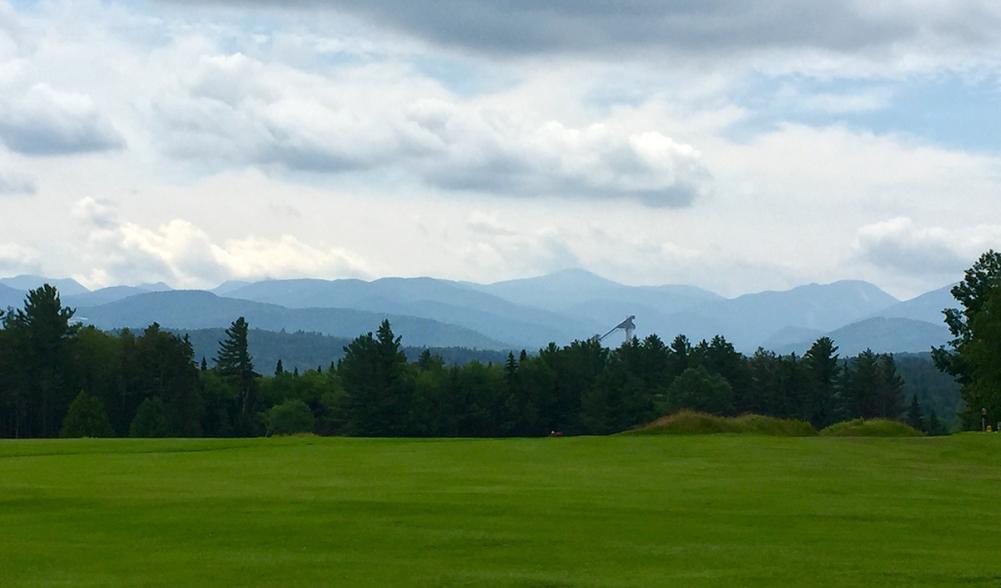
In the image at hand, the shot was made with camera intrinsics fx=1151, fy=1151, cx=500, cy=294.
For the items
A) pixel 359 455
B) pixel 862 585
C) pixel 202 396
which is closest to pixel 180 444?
pixel 359 455

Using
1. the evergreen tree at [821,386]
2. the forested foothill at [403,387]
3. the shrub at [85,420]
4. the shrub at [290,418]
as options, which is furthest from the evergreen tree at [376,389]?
the evergreen tree at [821,386]

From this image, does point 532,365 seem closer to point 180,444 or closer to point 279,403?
point 279,403

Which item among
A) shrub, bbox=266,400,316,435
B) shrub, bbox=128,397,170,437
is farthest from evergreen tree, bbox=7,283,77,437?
shrub, bbox=266,400,316,435

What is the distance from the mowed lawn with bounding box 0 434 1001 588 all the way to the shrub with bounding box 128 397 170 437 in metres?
66.2

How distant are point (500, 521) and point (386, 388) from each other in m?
96.8

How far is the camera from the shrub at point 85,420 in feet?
317

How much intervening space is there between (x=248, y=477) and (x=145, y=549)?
39.7ft

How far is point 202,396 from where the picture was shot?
118562 millimetres

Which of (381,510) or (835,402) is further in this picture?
(835,402)

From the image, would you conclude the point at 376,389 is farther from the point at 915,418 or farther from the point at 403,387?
the point at 915,418

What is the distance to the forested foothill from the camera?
10656cm

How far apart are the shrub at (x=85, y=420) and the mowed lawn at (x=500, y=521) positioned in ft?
204

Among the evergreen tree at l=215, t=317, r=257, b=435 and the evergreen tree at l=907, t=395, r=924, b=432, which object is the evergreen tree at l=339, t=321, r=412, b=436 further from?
the evergreen tree at l=907, t=395, r=924, b=432

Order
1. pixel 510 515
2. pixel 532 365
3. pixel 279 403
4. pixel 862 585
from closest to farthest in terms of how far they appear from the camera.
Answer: pixel 862 585 < pixel 510 515 < pixel 532 365 < pixel 279 403
